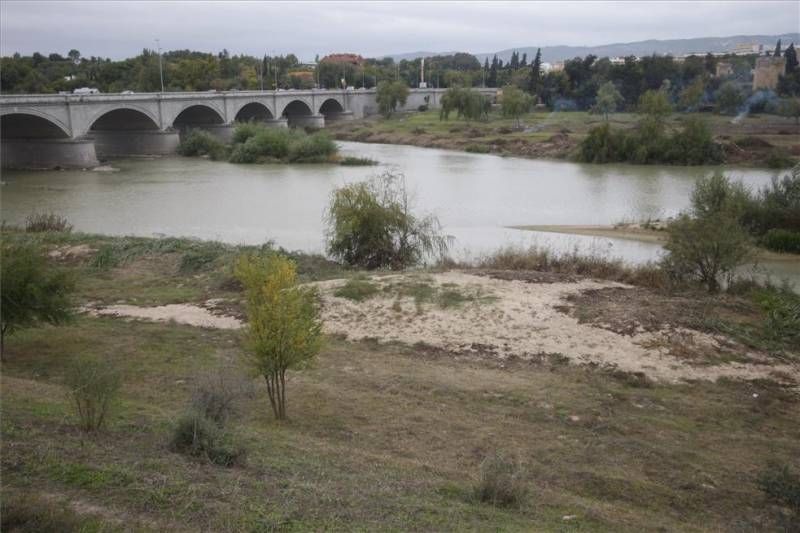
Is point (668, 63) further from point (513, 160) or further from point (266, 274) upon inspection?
point (266, 274)

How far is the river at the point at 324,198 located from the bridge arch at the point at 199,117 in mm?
9337

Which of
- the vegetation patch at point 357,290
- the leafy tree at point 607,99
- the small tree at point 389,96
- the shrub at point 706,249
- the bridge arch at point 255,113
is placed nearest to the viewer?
the vegetation patch at point 357,290

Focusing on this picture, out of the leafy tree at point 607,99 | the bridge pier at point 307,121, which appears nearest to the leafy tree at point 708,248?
the leafy tree at point 607,99

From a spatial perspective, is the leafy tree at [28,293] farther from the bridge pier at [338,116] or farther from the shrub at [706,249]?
the bridge pier at [338,116]

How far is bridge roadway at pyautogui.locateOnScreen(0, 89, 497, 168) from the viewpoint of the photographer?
44.0 metres

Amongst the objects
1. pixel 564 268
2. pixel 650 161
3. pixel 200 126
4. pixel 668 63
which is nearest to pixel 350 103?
pixel 200 126

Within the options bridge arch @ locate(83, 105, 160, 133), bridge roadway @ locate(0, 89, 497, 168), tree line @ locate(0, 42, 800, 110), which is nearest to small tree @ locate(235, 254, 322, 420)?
bridge roadway @ locate(0, 89, 497, 168)

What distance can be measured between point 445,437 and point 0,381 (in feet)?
19.8

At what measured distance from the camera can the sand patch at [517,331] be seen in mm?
12188

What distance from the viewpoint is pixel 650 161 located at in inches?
1966

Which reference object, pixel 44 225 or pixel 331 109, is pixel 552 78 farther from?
pixel 44 225

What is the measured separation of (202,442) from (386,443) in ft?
8.12

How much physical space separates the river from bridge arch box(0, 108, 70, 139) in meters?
2.94

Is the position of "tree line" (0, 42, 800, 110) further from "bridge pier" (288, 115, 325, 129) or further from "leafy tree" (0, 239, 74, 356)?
"leafy tree" (0, 239, 74, 356)
